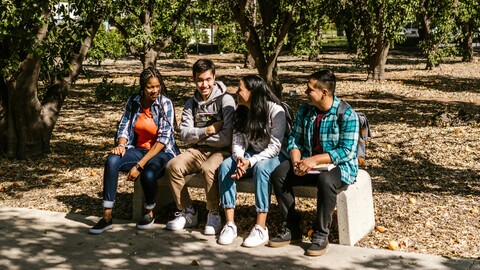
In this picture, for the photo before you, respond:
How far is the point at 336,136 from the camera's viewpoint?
5.67 metres

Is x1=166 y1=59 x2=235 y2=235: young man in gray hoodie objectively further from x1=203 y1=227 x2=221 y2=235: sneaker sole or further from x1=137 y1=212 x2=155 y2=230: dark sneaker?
x1=137 y1=212 x2=155 y2=230: dark sneaker

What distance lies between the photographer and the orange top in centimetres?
662

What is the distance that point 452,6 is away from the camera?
2402cm

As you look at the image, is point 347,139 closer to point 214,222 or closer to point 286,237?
point 286,237

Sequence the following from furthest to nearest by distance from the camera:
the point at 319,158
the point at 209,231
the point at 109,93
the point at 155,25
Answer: the point at 155,25 → the point at 109,93 → the point at 209,231 → the point at 319,158

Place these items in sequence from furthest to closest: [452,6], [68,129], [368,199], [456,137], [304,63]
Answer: [304,63] < [452,6] < [68,129] < [456,137] < [368,199]

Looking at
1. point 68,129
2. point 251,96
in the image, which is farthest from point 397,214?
point 68,129

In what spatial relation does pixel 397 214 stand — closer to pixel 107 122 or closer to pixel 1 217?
pixel 1 217

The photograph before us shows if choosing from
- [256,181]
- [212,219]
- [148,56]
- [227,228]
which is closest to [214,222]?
[212,219]

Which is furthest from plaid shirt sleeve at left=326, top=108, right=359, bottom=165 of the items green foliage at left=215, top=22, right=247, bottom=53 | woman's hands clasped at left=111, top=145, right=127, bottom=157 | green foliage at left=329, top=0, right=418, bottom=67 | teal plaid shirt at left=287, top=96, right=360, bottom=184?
green foliage at left=215, top=22, right=247, bottom=53

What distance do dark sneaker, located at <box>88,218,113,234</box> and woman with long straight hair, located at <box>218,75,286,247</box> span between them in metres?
1.13

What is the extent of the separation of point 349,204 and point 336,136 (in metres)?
0.57

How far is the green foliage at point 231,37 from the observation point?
1071 inches

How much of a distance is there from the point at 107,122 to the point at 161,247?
7851 millimetres
